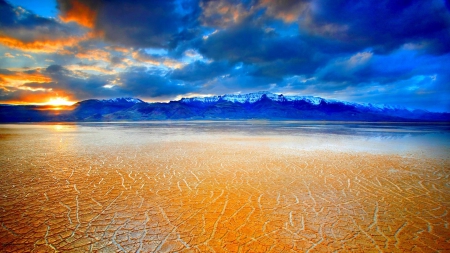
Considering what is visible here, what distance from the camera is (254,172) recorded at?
27.8 feet

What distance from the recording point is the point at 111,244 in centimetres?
378

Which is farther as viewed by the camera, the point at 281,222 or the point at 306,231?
the point at 281,222

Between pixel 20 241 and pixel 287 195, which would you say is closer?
pixel 20 241

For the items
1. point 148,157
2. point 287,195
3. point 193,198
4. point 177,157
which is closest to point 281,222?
point 287,195

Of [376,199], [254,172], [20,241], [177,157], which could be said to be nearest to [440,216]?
[376,199]

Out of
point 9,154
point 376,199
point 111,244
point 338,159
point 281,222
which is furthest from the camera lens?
point 9,154

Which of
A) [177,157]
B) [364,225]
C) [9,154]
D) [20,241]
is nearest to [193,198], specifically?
[20,241]

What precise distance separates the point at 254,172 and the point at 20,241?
22.0 ft

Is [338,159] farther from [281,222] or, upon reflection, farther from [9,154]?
[9,154]

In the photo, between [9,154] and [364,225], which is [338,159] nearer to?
[364,225]

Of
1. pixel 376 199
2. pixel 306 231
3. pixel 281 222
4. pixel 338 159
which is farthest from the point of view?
pixel 338 159

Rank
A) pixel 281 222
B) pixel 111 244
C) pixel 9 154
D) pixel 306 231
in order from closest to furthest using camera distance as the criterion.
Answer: pixel 111 244 → pixel 306 231 → pixel 281 222 → pixel 9 154

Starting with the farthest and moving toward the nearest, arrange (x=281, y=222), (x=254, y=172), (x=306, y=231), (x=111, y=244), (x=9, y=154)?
(x=9, y=154) < (x=254, y=172) < (x=281, y=222) < (x=306, y=231) < (x=111, y=244)

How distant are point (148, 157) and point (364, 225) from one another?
31.9ft
